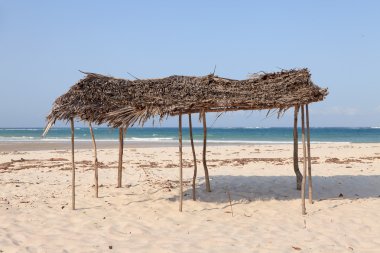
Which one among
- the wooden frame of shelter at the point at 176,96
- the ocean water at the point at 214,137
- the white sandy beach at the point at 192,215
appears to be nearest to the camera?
the white sandy beach at the point at 192,215

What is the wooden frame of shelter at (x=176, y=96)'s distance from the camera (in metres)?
8.83

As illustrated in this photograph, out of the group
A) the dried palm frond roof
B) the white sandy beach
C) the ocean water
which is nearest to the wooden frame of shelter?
the dried palm frond roof

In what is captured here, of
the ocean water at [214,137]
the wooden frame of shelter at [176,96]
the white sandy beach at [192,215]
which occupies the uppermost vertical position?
the wooden frame of shelter at [176,96]

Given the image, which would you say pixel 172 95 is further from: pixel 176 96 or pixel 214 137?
pixel 214 137

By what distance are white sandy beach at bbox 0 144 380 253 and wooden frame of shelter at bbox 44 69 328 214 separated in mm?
807

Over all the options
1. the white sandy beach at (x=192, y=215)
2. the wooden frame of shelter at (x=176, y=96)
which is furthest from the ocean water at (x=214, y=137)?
the wooden frame of shelter at (x=176, y=96)

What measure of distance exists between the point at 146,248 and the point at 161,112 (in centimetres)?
313

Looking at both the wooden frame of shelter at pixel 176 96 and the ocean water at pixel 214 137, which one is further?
the ocean water at pixel 214 137

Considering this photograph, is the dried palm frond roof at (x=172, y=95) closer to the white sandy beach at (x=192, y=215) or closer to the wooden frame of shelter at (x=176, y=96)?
the wooden frame of shelter at (x=176, y=96)

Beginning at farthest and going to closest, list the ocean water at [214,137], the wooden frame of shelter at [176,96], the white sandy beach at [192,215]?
the ocean water at [214,137] < the wooden frame of shelter at [176,96] < the white sandy beach at [192,215]

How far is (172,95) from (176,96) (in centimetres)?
10

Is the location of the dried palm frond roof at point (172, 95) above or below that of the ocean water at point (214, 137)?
above

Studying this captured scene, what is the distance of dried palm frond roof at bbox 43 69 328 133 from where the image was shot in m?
8.83

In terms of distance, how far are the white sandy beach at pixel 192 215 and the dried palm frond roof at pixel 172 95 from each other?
1.95 metres
